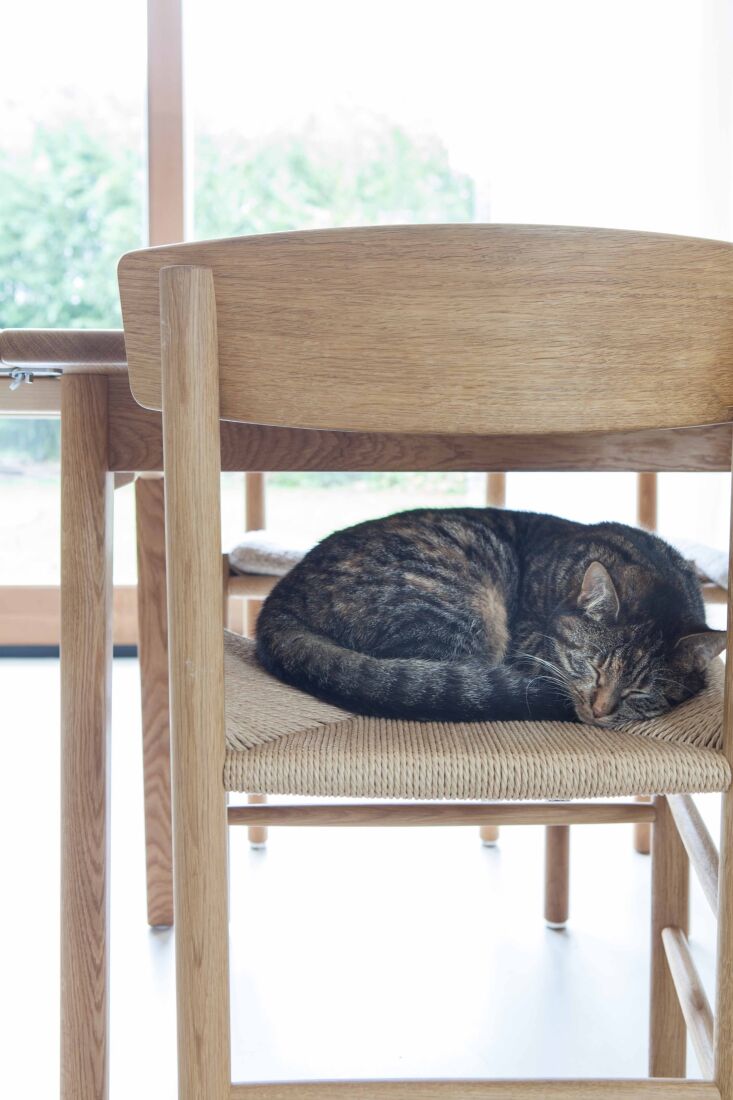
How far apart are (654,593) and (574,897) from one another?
0.83 metres

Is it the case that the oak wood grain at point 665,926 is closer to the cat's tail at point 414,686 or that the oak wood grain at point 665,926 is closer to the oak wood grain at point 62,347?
the cat's tail at point 414,686

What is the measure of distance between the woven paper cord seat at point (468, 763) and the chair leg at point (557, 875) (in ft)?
2.52

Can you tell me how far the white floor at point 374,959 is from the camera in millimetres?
1218

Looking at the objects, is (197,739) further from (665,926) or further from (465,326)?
(665,926)

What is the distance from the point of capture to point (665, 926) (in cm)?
117

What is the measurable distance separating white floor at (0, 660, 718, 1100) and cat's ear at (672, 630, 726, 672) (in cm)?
58

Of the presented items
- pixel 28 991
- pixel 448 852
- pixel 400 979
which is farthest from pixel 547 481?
pixel 28 991

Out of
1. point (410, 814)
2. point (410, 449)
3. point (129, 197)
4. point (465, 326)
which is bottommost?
point (410, 814)

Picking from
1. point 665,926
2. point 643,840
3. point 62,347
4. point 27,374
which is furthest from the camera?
point 643,840

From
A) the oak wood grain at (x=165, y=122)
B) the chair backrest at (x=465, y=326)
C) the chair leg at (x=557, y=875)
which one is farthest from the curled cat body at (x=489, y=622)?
the oak wood grain at (x=165, y=122)

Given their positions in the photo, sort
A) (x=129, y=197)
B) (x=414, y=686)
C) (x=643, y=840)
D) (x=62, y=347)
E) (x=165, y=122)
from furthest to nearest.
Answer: (x=129, y=197) < (x=165, y=122) < (x=643, y=840) < (x=62, y=347) < (x=414, y=686)

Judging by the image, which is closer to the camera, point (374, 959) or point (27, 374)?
point (27, 374)

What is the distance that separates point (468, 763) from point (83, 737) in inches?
20.3

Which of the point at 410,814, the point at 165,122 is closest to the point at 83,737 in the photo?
the point at 410,814
